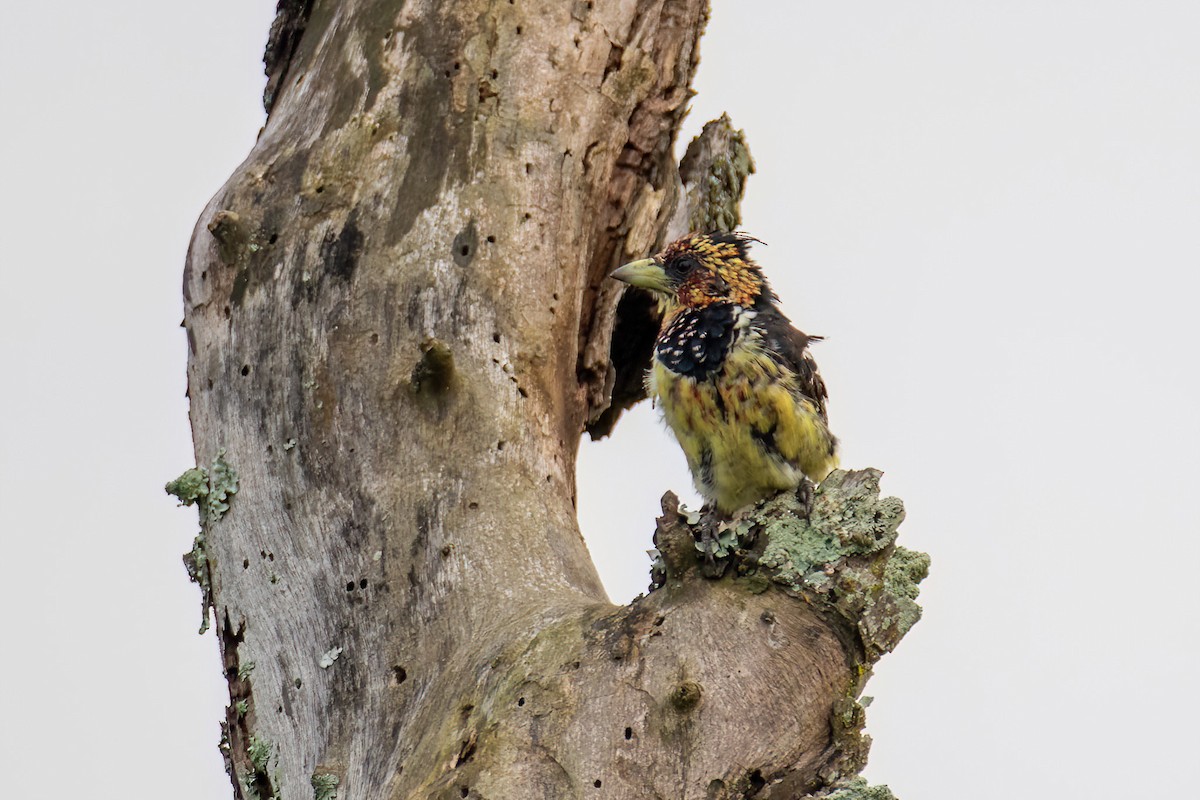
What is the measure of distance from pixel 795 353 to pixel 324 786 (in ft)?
6.37

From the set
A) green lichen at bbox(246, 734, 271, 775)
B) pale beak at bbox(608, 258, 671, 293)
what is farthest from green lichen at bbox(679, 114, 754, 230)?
green lichen at bbox(246, 734, 271, 775)

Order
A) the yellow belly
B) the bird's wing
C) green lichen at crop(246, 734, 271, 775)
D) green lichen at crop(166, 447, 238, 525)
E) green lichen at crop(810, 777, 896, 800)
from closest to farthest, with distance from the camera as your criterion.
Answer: green lichen at crop(810, 777, 896, 800) → green lichen at crop(246, 734, 271, 775) → green lichen at crop(166, 447, 238, 525) → the yellow belly → the bird's wing

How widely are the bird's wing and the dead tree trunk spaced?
0.62m

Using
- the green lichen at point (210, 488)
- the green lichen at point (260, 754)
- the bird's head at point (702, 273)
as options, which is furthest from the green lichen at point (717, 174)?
the green lichen at point (260, 754)

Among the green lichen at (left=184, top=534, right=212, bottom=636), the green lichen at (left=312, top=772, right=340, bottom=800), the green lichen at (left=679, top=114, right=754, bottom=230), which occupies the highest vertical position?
the green lichen at (left=679, top=114, right=754, bottom=230)

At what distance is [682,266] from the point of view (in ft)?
16.0

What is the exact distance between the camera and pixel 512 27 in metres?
4.72

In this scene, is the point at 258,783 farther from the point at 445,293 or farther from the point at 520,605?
the point at 445,293

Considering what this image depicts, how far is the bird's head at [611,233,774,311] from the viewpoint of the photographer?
479 centimetres

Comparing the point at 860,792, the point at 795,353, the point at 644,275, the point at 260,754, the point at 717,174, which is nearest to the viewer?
the point at 860,792

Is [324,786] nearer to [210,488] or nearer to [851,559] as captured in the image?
[210,488]

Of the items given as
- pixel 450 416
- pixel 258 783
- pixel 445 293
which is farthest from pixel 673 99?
pixel 258 783

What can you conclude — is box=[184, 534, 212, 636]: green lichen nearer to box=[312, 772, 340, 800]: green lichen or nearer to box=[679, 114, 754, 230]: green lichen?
box=[312, 772, 340, 800]: green lichen

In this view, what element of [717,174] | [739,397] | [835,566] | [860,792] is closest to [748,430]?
[739,397]
